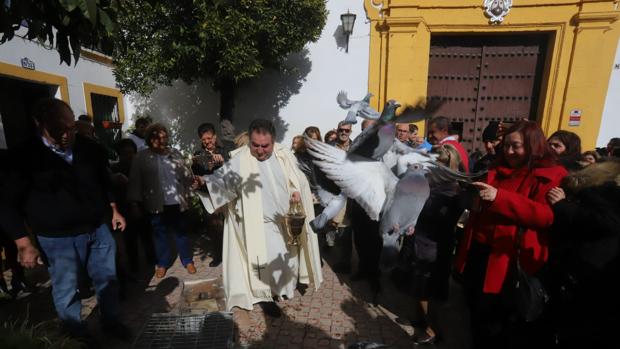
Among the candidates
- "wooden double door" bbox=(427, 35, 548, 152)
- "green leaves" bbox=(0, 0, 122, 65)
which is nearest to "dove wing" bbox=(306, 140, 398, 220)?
"green leaves" bbox=(0, 0, 122, 65)

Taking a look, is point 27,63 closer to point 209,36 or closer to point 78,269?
point 209,36

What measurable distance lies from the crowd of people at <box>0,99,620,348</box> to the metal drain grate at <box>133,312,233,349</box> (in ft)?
1.03

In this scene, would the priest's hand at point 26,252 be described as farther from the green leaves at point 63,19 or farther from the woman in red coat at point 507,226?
the woman in red coat at point 507,226

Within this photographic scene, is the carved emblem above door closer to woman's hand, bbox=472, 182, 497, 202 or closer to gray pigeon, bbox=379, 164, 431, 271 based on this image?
woman's hand, bbox=472, 182, 497, 202

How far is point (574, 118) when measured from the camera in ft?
22.1

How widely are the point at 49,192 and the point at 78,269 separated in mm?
678

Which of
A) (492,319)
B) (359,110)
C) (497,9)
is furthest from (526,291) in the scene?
(497,9)

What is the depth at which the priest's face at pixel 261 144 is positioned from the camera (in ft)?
9.18

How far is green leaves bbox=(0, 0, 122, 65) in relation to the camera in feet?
4.60

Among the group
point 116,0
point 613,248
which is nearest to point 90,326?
point 116,0

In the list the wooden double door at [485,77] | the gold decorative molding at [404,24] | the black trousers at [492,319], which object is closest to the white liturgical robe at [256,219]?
the black trousers at [492,319]

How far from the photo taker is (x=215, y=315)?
2691mm

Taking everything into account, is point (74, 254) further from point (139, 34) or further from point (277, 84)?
point (277, 84)

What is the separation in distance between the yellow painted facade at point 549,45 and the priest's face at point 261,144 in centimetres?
506
